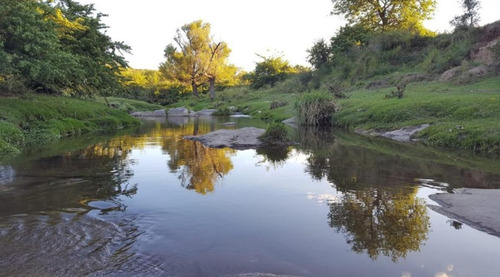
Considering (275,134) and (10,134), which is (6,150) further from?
(275,134)

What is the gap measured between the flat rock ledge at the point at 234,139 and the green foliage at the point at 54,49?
751 centimetres

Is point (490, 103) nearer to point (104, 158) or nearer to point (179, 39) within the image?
point (104, 158)

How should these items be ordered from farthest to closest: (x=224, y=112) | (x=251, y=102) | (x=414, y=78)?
(x=251, y=102) < (x=224, y=112) < (x=414, y=78)

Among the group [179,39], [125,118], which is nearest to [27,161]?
[125,118]

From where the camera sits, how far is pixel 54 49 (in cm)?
1838

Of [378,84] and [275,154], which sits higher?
[378,84]

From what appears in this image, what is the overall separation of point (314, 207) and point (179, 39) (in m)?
61.2

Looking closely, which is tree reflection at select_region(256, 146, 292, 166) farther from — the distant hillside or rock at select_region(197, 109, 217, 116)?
rock at select_region(197, 109, 217, 116)

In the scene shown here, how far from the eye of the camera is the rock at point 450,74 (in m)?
28.4

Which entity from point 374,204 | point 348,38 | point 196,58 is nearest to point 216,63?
point 196,58

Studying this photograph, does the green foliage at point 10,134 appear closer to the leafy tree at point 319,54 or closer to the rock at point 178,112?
the rock at point 178,112

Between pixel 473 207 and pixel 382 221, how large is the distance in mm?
1693

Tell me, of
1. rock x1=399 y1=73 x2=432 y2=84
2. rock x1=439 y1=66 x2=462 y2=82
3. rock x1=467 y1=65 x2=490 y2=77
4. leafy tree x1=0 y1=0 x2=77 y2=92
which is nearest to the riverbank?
rock x1=439 y1=66 x2=462 y2=82

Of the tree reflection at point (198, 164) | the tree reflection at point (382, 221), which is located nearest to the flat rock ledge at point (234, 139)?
the tree reflection at point (198, 164)
